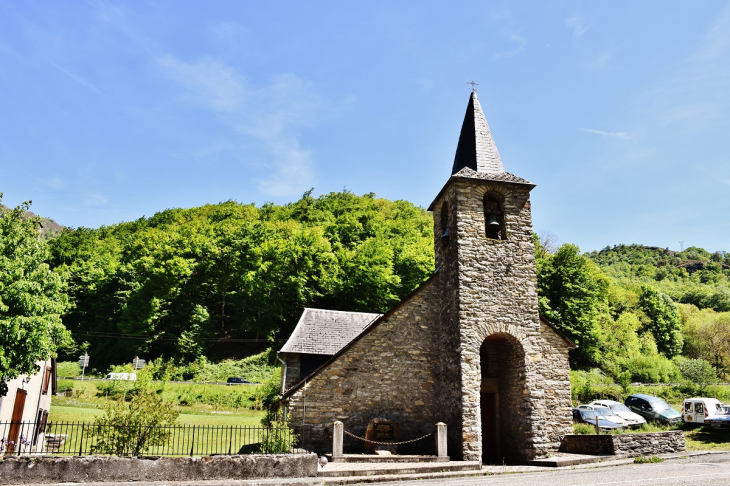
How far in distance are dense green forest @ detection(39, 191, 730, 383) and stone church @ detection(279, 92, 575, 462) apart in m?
25.5

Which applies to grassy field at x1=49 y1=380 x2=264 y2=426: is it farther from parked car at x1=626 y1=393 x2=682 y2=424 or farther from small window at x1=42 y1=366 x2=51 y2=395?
parked car at x1=626 y1=393 x2=682 y2=424

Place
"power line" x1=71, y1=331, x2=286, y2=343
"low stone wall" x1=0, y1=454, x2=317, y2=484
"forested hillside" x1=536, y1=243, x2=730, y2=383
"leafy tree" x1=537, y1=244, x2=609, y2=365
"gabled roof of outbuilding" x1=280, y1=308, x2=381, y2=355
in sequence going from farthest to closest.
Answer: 1. "power line" x1=71, y1=331, x2=286, y2=343
2. "leafy tree" x1=537, y1=244, x2=609, y2=365
3. "forested hillside" x1=536, y1=243, x2=730, y2=383
4. "gabled roof of outbuilding" x1=280, y1=308, x2=381, y2=355
5. "low stone wall" x1=0, y1=454, x2=317, y2=484

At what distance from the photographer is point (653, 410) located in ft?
73.0

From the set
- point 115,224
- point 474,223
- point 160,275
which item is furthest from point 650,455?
point 115,224

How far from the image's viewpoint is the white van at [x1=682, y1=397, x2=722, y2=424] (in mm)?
19888

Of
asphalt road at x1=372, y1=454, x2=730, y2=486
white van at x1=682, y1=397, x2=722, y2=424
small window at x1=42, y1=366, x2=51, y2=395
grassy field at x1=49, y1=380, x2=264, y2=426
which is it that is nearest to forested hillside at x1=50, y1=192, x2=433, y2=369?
grassy field at x1=49, y1=380, x2=264, y2=426

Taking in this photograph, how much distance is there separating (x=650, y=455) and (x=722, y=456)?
191 cm

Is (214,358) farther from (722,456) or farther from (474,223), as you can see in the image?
(722,456)

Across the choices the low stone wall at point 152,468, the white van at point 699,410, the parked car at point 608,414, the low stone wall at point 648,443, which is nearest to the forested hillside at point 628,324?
the white van at point 699,410

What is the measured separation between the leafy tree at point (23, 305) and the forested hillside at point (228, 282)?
31634 mm

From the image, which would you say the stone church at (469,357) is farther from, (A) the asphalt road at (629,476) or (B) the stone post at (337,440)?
(A) the asphalt road at (629,476)

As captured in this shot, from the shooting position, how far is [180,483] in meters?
10.1

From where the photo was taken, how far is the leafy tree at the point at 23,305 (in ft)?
36.2

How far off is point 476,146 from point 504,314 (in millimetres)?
6479
